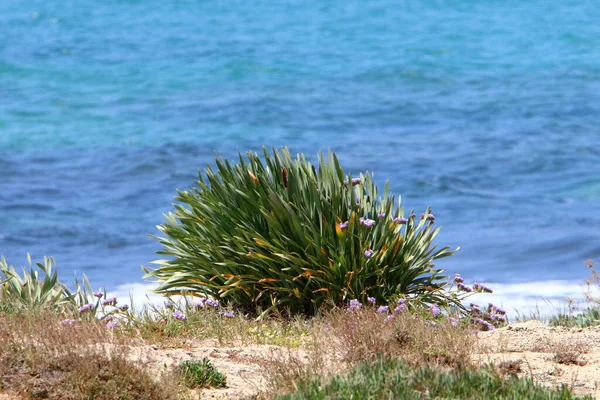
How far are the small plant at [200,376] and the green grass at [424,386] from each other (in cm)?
87

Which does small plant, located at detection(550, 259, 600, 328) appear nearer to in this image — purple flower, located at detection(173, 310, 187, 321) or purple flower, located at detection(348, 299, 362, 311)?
purple flower, located at detection(348, 299, 362, 311)

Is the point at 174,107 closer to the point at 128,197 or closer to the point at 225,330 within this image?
the point at 128,197

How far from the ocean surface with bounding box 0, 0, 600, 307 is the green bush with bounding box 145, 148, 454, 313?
5566 mm

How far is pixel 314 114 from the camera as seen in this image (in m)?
29.3

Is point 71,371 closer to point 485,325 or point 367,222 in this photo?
point 367,222

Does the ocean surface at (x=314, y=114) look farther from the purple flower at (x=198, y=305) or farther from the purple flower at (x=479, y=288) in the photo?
the purple flower at (x=198, y=305)

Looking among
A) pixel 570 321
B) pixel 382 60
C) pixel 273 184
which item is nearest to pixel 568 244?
pixel 570 321

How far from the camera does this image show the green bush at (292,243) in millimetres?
8312

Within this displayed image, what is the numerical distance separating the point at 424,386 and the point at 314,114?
24035mm

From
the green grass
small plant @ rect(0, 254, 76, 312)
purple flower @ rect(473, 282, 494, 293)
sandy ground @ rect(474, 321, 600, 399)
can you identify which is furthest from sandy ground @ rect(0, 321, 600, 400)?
small plant @ rect(0, 254, 76, 312)

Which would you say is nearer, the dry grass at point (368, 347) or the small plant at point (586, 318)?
the dry grass at point (368, 347)

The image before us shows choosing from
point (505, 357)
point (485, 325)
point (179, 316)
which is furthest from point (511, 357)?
point (179, 316)

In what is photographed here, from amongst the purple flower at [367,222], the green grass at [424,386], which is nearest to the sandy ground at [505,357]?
the green grass at [424,386]

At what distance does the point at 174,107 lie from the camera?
3025 centimetres
